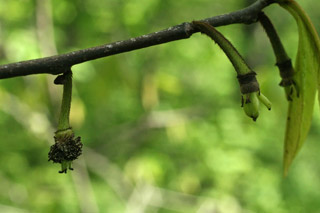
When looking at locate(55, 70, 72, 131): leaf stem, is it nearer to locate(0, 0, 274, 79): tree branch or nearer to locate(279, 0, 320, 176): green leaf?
locate(0, 0, 274, 79): tree branch

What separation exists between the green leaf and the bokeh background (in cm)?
199

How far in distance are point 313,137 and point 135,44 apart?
15.4 feet

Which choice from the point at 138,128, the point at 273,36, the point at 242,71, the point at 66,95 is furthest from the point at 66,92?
the point at 138,128

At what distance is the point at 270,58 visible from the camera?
21.2 feet

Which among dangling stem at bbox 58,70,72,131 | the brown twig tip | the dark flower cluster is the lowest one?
the dark flower cluster

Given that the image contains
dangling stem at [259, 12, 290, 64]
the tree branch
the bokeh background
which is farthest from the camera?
the bokeh background

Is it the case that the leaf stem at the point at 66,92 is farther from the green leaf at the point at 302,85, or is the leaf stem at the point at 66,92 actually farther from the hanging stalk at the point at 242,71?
the green leaf at the point at 302,85

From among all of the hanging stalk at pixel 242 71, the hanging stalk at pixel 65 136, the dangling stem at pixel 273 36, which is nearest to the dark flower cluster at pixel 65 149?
the hanging stalk at pixel 65 136

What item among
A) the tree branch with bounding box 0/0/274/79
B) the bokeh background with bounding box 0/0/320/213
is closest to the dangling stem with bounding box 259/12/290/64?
the tree branch with bounding box 0/0/274/79

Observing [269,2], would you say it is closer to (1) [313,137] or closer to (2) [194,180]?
(2) [194,180]

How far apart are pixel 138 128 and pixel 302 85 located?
10.0 feet

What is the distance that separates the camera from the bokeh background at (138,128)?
325 cm

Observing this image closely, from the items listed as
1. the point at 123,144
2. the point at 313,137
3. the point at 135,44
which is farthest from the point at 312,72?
the point at 313,137

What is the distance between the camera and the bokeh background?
3.25 m
